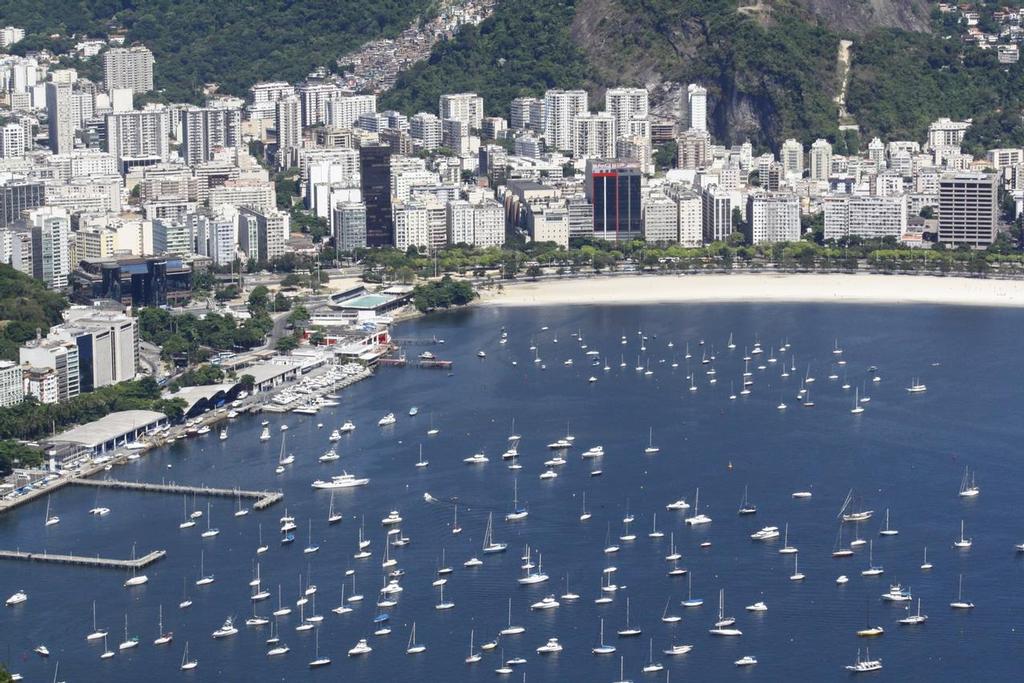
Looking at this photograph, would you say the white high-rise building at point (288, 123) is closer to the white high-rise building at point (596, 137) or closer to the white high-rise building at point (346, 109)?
the white high-rise building at point (346, 109)

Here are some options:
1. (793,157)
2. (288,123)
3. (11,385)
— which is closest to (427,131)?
(288,123)

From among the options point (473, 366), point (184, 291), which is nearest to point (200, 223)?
point (184, 291)

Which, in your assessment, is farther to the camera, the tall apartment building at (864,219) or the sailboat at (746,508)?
the tall apartment building at (864,219)

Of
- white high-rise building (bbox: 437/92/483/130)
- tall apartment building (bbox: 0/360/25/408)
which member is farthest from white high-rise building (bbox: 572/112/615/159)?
tall apartment building (bbox: 0/360/25/408)

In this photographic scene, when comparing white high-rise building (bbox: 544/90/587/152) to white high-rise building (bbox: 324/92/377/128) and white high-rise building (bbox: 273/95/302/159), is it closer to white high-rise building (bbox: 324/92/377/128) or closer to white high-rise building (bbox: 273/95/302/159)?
white high-rise building (bbox: 324/92/377/128)

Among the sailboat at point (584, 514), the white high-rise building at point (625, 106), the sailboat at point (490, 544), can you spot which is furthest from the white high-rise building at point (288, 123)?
the sailboat at point (490, 544)

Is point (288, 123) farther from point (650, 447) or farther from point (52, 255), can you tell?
point (650, 447)
